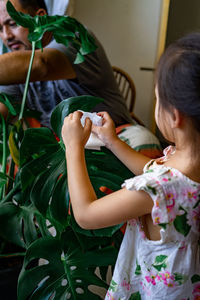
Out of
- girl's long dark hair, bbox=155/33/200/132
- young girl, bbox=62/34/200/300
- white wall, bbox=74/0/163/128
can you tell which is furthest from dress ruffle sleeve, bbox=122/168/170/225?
white wall, bbox=74/0/163/128

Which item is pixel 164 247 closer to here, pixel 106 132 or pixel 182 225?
pixel 182 225

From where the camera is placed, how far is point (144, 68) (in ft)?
10.7

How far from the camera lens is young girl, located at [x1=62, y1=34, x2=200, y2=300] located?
597mm

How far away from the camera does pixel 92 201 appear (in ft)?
2.10

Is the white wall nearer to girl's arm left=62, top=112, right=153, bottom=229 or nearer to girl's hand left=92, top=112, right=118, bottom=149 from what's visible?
girl's hand left=92, top=112, right=118, bottom=149

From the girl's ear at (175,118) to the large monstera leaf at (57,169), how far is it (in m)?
0.20

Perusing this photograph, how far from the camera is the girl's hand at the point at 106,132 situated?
2.50 ft

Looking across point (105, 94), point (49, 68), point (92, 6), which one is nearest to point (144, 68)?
point (92, 6)

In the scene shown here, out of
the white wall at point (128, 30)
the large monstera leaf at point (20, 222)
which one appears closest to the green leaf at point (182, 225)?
the large monstera leaf at point (20, 222)

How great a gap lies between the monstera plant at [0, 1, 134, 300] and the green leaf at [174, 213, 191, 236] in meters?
0.16

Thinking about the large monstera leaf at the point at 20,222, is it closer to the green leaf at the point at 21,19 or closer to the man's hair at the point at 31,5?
the green leaf at the point at 21,19

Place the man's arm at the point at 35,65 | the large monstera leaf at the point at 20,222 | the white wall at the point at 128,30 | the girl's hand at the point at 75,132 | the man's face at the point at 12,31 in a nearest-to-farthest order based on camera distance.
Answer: the girl's hand at the point at 75,132 → the large monstera leaf at the point at 20,222 → the man's arm at the point at 35,65 → the man's face at the point at 12,31 → the white wall at the point at 128,30

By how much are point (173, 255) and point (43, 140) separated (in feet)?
1.12

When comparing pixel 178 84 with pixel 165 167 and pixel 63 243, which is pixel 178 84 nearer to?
pixel 165 167
